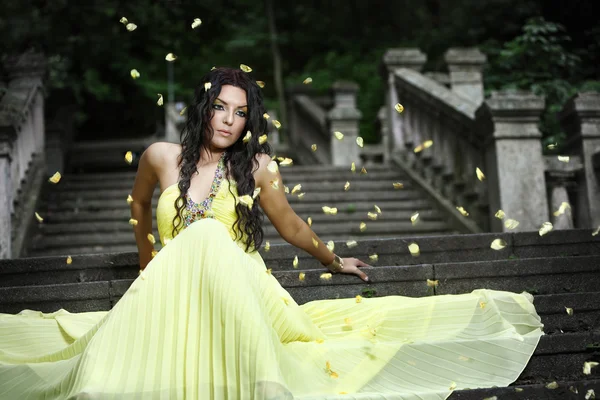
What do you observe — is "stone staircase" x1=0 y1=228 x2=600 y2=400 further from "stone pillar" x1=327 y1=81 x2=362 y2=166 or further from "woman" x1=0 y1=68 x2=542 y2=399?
"stone pillar" x1=327 y1=81 x2=362 y2=166

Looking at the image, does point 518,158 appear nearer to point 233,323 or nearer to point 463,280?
point 463,280

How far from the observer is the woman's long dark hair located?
4.19m

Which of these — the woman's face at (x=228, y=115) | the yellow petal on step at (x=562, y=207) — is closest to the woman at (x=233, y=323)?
the woman's face at (x=228, y=115)

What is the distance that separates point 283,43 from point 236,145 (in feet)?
55.9

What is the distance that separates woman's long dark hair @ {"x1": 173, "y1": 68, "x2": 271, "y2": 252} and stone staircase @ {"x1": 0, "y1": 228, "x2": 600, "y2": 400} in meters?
0.70

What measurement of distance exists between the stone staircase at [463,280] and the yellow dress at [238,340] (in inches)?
7.8

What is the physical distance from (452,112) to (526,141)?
4.45 ft

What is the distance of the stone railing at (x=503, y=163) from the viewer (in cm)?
689

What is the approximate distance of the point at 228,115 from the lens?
14.1 ft

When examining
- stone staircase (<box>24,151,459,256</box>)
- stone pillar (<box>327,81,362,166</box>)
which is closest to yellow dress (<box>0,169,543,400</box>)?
stone staircase (<box>24,151,459,256</box>)

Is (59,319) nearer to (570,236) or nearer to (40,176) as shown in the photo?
(570,236)

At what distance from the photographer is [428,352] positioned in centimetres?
387

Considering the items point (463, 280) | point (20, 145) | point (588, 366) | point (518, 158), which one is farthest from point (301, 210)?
point (588, 366)

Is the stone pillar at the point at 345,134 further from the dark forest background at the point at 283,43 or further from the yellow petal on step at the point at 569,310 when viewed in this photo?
the yellow petal on step at the point at 569,310
